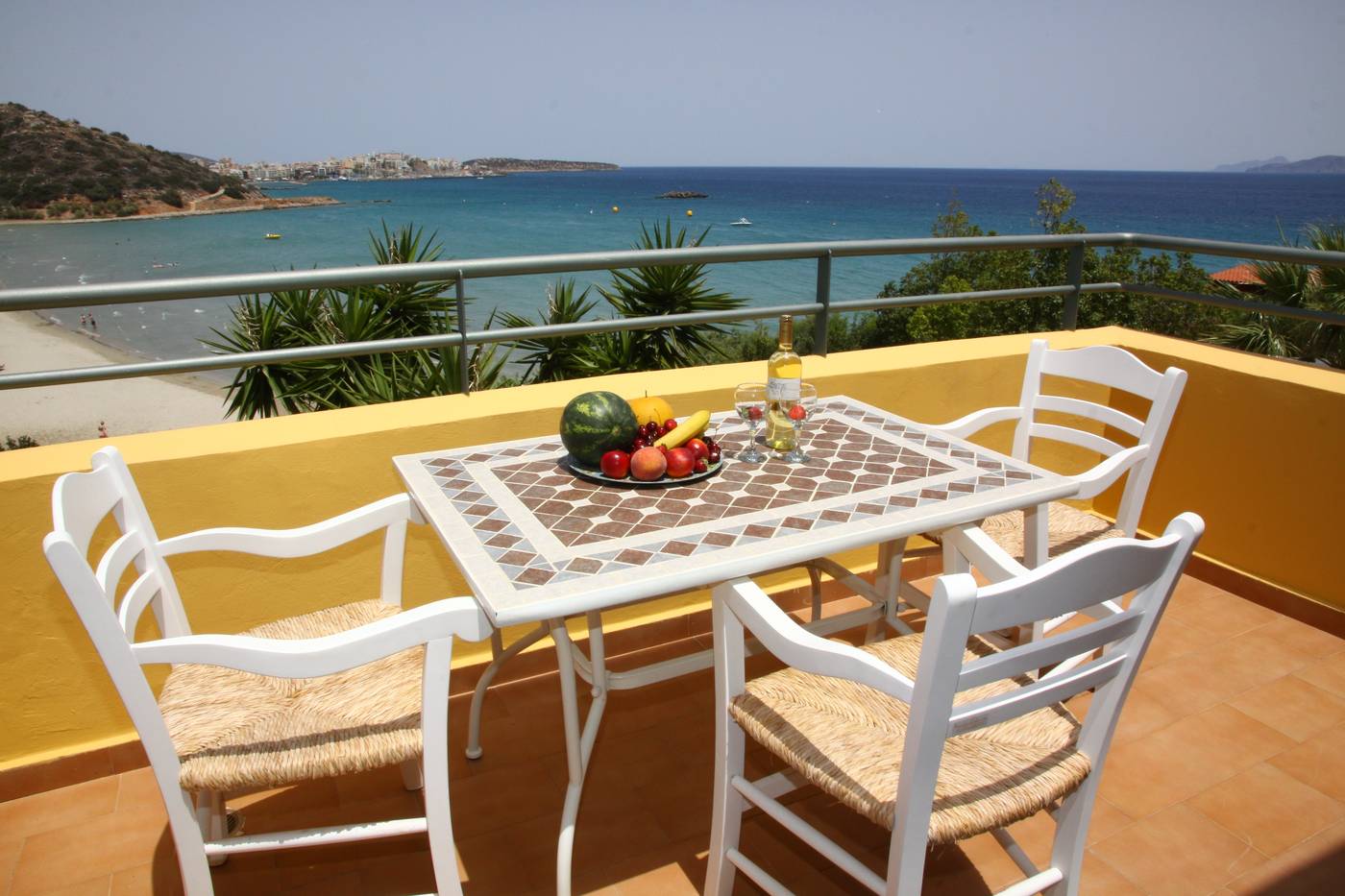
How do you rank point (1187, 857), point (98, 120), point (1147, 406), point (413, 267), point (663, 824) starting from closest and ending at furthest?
point (1187, 857) < point (663, 824) < point (413, 267) < point (1147, 406) < point (98, 120)

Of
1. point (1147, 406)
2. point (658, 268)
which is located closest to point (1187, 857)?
point (1147, 406)

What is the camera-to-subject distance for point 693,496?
174 cm

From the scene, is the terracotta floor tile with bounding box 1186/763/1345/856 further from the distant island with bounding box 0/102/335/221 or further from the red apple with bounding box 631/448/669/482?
the distant island with bounding box 0/102/335/221

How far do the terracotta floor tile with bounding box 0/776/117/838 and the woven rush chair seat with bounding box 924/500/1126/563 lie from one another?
7.29 feet

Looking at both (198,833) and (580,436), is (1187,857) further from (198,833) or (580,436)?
(198,833)

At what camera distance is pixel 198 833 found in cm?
145

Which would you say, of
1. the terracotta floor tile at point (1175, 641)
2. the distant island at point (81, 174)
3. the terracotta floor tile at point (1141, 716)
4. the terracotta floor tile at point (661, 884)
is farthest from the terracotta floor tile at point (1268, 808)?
the distant island at point (81, 174)

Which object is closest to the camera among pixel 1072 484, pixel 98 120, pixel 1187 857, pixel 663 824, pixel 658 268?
pixel 1072 484

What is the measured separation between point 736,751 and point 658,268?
4.41m

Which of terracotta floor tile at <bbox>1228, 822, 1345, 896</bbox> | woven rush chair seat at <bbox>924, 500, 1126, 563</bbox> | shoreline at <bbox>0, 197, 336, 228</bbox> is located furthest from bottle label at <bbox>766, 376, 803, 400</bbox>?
shoreline at <bbox>0, 197, 336, 228</bbox>

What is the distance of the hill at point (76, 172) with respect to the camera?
41.6 metres

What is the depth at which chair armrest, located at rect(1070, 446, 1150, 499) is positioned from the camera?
1.97 meters

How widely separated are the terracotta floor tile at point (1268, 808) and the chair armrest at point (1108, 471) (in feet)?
2.65

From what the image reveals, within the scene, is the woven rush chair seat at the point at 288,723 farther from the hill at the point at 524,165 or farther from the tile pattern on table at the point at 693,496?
the hill at the point at 524,165
